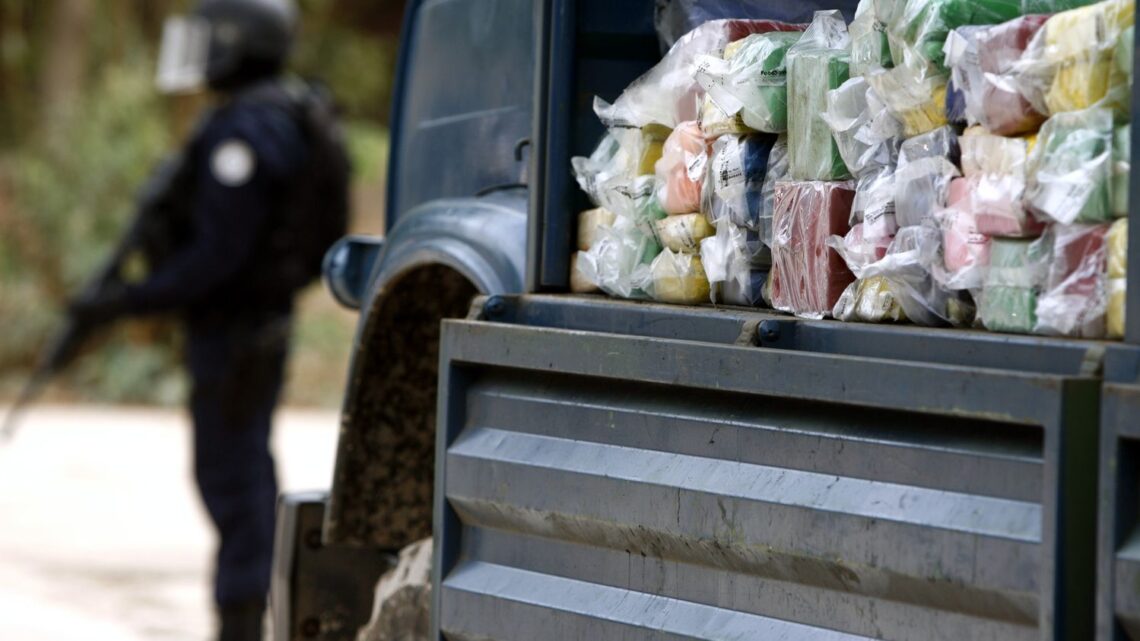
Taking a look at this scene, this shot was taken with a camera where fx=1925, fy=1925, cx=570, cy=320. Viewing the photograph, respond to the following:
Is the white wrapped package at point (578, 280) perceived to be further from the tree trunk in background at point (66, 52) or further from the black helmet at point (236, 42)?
the tree trunk in background at point (66, 52)

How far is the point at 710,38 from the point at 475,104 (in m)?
1.01

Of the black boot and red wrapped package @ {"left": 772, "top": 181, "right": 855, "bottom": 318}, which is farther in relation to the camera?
the black boot

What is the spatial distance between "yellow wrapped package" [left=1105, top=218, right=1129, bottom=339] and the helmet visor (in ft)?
16.7

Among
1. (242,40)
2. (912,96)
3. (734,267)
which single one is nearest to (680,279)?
(734,267)

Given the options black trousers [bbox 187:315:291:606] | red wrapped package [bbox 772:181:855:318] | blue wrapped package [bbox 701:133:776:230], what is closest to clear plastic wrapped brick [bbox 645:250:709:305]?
blue wrapped package [bbox 701:133:776:230]

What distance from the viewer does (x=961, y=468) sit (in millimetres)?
2225

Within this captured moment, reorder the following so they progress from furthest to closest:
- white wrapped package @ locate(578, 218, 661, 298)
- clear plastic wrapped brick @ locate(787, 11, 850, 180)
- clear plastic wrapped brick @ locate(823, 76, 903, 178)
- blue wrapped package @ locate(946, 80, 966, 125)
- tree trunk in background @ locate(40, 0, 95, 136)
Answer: tree trunk in background @ locate(40, 0, 95, 136)
white wrapped package @ locate(578, 218, 661, 298)
clear plastic wrapped brick @ locate(787, 11, 850, 180)
clear plastic wrapped brick @ locate(823, 76, 903, 178)
blue wrapped package @ locate(946, 80, 966, 125)

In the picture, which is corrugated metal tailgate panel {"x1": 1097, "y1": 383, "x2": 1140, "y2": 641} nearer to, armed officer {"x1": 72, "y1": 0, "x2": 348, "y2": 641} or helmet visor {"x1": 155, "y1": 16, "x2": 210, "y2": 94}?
armed officer {"x1": 72, "y1": 0, "x2": 348, "y2": 641}

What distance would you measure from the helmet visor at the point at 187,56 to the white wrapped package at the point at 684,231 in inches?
161

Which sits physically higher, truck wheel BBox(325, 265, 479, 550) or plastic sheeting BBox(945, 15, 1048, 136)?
plastic sheeting BBox(945, 15, 1048, 136)

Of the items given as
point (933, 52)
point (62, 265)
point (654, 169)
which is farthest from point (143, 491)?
point (933, 52)

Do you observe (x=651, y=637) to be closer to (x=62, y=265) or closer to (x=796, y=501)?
(x=796, y=501)

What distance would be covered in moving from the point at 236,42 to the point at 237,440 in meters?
1.46

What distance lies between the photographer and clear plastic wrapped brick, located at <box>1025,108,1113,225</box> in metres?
2.16
